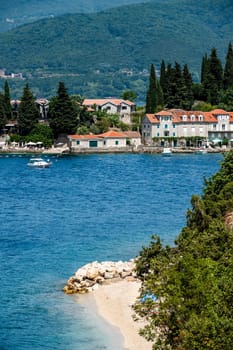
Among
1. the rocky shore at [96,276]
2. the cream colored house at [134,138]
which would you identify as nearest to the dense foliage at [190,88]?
the cream colored house at [134,138]

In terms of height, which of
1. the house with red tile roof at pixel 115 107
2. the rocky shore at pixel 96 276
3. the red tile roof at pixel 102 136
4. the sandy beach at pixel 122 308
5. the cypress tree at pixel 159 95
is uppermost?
the cypress tree at pixel 159 95

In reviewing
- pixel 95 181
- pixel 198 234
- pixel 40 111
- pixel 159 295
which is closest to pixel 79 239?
pixel 198 234

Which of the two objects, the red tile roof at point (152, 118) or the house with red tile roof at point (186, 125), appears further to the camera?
the house with red tile roof at point (186, 125)

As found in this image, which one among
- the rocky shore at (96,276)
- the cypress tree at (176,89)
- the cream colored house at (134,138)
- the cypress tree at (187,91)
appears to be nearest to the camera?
the rocky shore at (96,276)

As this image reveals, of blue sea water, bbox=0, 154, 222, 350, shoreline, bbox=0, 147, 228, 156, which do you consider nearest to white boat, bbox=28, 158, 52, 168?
blue sea water, bbox=0, 154, 222, 350

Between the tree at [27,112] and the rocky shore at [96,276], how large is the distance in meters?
53.0

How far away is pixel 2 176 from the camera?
6300 cm

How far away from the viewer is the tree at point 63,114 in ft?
259

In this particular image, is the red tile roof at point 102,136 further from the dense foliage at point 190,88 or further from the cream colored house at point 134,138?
the dense foliage at point 190,88

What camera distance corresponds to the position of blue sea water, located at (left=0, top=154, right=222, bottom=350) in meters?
24.2

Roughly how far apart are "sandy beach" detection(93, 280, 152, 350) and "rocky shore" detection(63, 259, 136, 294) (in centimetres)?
35

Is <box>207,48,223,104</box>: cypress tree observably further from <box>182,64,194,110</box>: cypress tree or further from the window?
the window

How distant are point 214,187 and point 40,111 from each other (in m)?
56.0

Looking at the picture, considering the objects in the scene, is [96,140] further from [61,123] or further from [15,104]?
[15,104]
